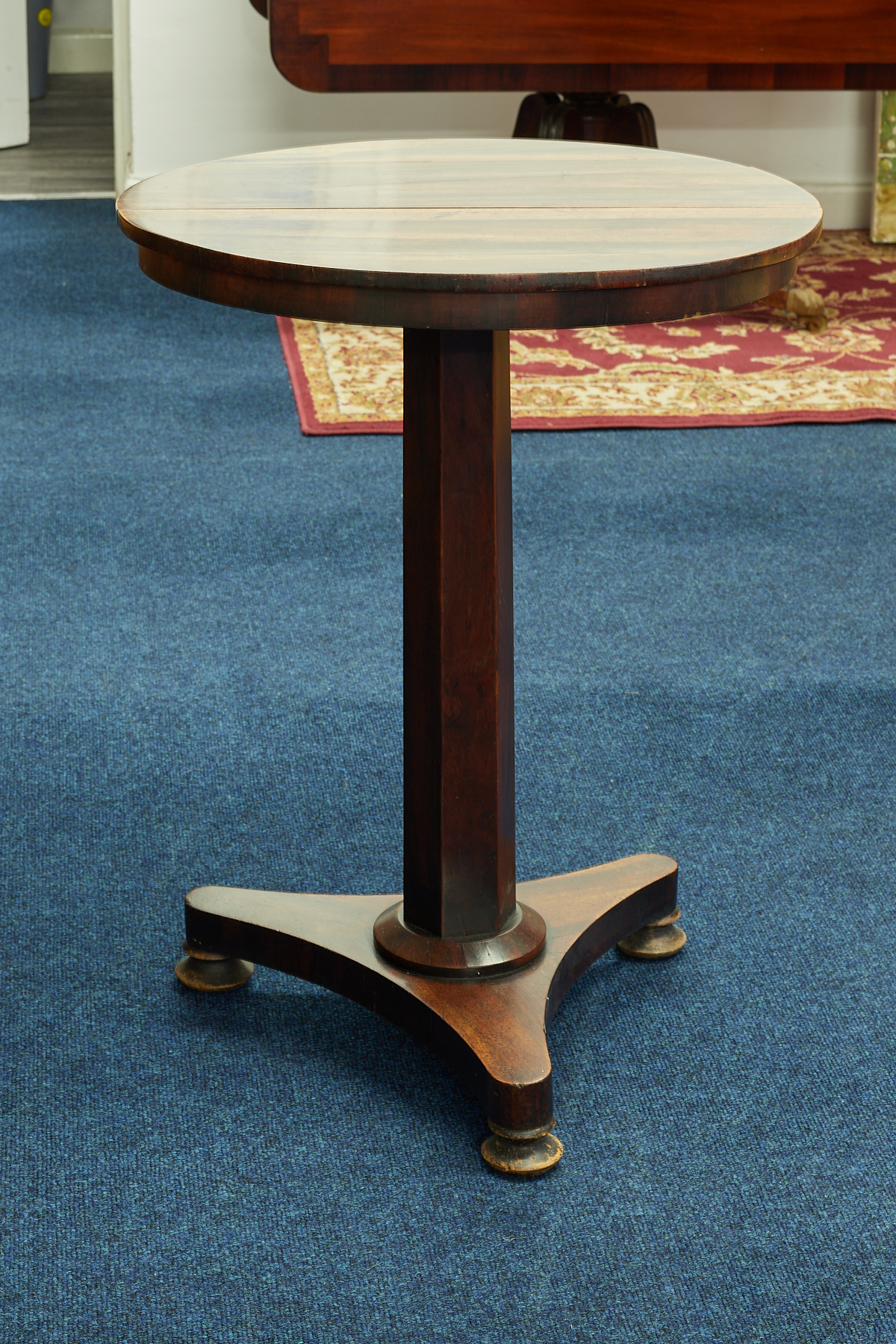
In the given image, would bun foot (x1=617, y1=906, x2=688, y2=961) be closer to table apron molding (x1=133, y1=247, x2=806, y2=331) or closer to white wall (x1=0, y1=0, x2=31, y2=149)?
table apron molding (x1=133, y1=247, x2=806, y2=331)

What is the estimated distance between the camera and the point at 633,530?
2117 mm

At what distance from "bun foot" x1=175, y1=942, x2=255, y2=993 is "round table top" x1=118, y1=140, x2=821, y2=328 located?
546 millimetres

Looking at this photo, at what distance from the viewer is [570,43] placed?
2623mm

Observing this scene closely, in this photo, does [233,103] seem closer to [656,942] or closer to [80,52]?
[80,52]

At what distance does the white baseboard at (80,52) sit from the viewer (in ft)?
19.5

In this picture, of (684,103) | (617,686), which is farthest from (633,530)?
(684,103)

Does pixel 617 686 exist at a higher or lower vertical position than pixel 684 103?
lower

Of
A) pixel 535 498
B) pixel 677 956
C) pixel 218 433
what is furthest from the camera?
pixel 218 433

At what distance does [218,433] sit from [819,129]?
7.15 ft

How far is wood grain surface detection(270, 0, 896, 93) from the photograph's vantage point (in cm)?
256

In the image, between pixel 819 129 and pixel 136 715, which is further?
pixel 819 129

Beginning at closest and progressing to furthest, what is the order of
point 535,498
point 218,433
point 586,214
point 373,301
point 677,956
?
point 373,301
point 586,214
point 677,956
point 535,498
point 218,433

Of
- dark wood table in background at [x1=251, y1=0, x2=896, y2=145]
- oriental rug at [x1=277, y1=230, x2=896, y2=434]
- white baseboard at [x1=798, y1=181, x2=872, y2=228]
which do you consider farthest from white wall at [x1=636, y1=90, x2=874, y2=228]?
dark wood table in background at [x1=251, y1=0, x2=896, y2=145]

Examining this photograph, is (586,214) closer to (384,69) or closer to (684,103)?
(384,69)
